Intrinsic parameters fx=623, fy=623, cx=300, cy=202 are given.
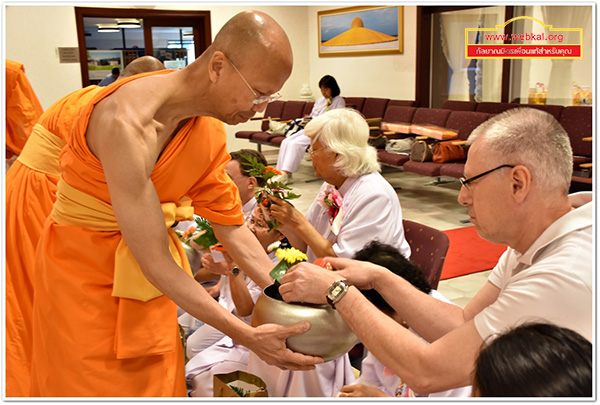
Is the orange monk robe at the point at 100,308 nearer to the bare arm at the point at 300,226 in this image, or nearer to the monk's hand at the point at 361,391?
the monk's hand at the point at 361,391

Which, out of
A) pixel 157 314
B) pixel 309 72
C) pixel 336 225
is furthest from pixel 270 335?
pixel 309 72

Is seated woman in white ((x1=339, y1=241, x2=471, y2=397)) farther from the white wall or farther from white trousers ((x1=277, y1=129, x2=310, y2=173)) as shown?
the white wall

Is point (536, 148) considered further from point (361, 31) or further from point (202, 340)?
point (361, 31)

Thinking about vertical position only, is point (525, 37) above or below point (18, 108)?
above

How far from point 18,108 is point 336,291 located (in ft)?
7.33

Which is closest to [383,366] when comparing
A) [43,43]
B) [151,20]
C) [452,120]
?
[452,120]

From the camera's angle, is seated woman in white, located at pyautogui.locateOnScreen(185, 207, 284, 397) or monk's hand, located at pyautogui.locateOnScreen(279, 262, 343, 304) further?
seated woman in white, located at pyautogui.locateOnScreen(185, 207, 284, 397)

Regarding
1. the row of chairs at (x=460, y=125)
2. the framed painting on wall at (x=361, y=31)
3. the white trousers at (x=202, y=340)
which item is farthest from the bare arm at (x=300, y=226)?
the framed painting on wall at (x=361, y=31)

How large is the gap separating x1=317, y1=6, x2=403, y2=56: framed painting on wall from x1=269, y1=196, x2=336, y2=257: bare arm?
7.17 meters

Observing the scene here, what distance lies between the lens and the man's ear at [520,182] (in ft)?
4.68

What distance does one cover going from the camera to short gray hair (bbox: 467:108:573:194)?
143cm

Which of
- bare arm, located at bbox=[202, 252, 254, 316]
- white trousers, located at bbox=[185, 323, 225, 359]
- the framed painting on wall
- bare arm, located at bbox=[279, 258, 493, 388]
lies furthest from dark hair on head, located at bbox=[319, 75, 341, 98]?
bare arm, located at bbox=[279, 258, 493, 388]

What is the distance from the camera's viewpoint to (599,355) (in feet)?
3.31

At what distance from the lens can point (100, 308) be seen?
65.7 inches
